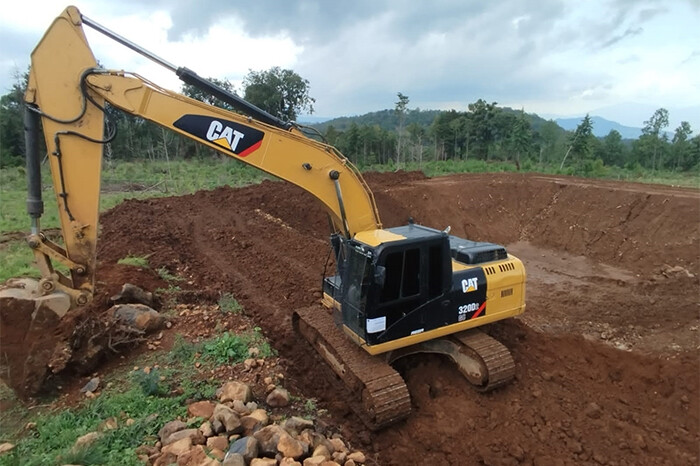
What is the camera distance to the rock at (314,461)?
4207 millimetres

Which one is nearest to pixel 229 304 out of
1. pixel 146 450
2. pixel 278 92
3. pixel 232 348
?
pixel 232 348

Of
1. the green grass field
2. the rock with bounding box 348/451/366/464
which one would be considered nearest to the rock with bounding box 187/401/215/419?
the rock with bounding box 348/451/366/464

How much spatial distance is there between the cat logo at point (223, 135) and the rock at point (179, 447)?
3492 millimetres

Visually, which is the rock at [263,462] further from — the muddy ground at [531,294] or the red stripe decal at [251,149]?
the red stripe decal at [251,149]

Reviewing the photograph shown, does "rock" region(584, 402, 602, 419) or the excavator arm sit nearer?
the excavator arm

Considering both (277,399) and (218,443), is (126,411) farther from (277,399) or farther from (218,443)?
(277,399)

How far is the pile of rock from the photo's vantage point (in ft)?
13.6

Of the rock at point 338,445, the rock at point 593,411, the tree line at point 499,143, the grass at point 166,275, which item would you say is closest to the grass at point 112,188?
the grass at point 166,275

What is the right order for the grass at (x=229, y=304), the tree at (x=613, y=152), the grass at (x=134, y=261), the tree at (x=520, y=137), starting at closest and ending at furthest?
the grass at (x=229, y=304) → the grass at (x=134, y=261) → the tree at (x=520, y=137) → the tree at (x=613, y=152)

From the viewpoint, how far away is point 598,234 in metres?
15.6

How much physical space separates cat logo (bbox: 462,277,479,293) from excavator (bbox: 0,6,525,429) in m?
0.02

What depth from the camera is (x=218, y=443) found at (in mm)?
4348

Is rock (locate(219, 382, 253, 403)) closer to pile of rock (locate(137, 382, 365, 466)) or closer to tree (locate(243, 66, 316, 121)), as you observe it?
pile of rock (locate(137, 382, 365, 466))

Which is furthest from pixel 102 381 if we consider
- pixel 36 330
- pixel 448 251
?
pixel 448 251
